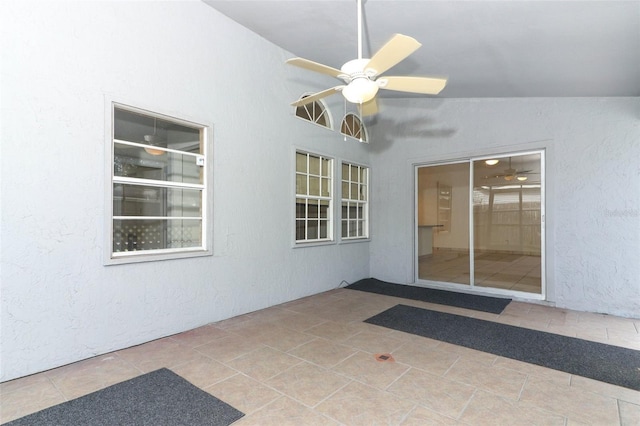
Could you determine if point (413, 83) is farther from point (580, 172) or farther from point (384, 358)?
point (580, 172)

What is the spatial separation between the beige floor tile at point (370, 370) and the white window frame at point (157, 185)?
1.93m

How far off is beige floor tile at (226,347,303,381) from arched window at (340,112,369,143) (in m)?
3.96

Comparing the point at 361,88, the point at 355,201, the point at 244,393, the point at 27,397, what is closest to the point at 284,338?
the point at 244,393

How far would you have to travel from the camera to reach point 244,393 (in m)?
2.17

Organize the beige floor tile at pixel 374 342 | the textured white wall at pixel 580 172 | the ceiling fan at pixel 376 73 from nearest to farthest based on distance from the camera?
1. the ceiling fan at pixel 376 73
2. the beige floor tile at pixel 374 342
3. the textured white wall at pixel 580 172

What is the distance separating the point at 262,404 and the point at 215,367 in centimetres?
69

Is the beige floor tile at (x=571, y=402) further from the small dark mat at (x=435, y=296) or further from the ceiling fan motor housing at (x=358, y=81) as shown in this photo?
the ceiling fan motor housing at (x=358, y=81)

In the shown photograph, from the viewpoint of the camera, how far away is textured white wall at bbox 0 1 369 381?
7.69 ft

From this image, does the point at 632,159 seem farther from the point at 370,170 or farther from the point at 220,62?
the point at 220,62

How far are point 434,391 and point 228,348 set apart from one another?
5.93 ft

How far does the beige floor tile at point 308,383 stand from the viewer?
7.02ft

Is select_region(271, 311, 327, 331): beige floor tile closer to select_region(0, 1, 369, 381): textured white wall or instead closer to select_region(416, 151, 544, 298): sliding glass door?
select_region(0, 1, 369, 381): textured white wall

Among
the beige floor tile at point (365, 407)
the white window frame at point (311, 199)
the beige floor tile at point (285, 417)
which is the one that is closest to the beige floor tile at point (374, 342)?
the beige floor tile at point (365, 407)

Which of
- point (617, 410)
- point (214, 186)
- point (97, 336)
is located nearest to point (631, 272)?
point (617, 410)
